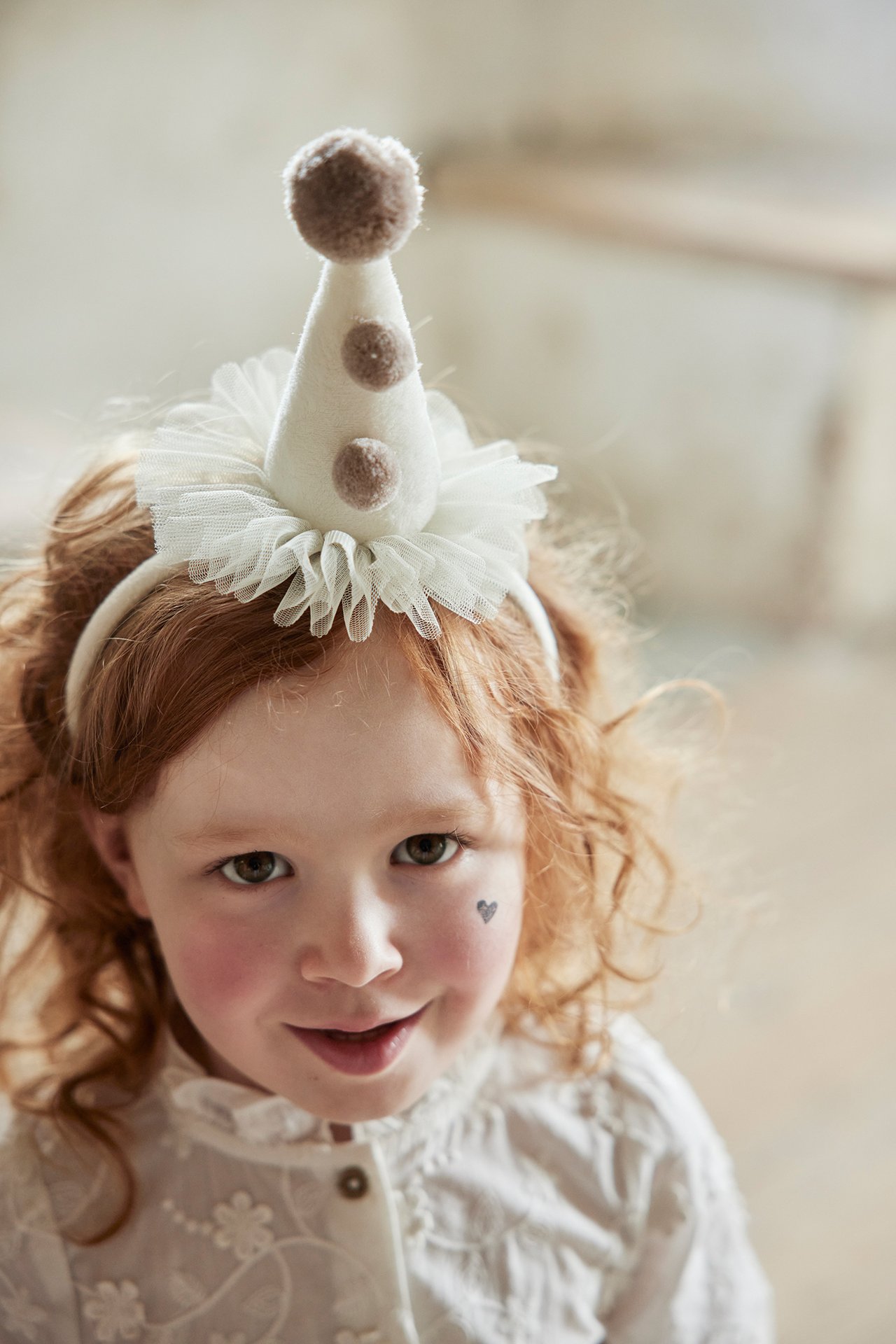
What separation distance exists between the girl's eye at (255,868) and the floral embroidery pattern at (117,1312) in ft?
0.97

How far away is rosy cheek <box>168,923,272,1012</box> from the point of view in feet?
2.48

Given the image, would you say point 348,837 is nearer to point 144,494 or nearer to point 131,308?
point 144,494

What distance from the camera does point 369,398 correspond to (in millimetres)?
691

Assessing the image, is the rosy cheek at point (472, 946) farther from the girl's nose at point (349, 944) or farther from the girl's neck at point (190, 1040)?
the girl's neck at point (190, 1040)

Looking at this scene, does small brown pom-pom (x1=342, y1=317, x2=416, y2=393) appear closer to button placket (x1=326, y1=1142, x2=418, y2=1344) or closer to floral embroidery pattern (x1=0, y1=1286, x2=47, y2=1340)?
button placket (x1=326, y1=1142, x2=418, y2=1344)

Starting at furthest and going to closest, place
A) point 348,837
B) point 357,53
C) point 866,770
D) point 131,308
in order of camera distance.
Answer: point 357,53 → point 131,308 → point 866,770 → point 348,837

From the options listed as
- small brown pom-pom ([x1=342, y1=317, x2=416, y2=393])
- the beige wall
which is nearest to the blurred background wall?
the beige wall

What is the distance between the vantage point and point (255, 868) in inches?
30.0

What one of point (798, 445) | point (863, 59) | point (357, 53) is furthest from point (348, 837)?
point (863, 59)

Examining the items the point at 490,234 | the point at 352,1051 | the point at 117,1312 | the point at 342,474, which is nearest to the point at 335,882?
the point at 352,1051

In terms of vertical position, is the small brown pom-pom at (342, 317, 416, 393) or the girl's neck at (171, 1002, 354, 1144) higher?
the small brown pom-pom at (342, 317, 416, 393)

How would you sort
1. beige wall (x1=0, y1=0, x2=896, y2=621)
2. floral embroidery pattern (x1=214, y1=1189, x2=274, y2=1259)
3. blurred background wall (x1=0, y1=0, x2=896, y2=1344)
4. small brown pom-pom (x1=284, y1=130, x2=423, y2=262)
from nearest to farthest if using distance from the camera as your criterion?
1. small brown pom-pom (x1=284, y1=130, x2=423, y2=262)
2. floral embroidery pattern (x1=214, y1=1189, x2=274, y2=1259)
3. blurred background wall (x1=0, y1=0, x2=896, y2=1344)
4. beige wall (x1=0, y1=0, x2=896, y2=621)

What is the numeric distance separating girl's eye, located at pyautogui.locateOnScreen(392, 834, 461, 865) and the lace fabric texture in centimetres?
12

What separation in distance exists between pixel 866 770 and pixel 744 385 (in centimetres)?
108
